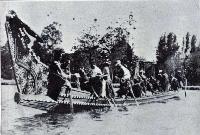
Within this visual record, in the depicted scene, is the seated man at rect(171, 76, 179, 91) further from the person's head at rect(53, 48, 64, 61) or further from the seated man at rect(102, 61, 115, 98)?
the person's head at rect(53, 48, 64, 61)

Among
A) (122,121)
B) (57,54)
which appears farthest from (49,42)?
(122,121)

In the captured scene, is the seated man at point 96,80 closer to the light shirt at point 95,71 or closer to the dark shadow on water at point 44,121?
the light shirt at point 95,71

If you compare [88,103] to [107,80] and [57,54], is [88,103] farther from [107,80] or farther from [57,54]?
[57,54]

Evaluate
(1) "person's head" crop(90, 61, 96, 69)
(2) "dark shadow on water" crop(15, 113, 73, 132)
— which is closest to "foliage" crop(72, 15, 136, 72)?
(1) "person's head" crop(90, 61, 96, 69)

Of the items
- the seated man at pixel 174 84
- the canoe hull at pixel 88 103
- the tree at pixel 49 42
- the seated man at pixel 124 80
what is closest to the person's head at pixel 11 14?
the tree at pixel 49 42

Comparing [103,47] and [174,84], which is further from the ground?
[103,47]

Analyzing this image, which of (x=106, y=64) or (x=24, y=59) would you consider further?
(x=24, y=59)

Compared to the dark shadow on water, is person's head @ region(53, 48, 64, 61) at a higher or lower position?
higher
